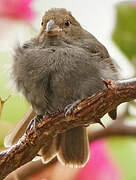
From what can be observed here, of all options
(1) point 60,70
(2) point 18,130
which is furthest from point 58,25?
(2) point 18,130

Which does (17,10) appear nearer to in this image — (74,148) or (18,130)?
(18,130)

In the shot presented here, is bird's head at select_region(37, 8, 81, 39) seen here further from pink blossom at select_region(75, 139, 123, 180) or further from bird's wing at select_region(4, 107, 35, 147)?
pink blossom at select_region(75, 139, 123, 180)

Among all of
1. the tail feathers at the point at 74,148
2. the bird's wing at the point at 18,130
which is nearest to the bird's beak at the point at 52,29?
the bird's wing at the point at 18,130

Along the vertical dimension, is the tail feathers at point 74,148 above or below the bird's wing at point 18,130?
below

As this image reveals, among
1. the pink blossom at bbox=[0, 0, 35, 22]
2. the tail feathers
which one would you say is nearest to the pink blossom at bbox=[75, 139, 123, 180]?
the tail feathers

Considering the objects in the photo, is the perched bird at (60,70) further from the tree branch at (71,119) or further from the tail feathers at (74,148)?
the tree branch at (71,119)

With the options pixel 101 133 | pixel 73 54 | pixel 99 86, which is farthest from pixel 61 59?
Answer: pixel 101 133

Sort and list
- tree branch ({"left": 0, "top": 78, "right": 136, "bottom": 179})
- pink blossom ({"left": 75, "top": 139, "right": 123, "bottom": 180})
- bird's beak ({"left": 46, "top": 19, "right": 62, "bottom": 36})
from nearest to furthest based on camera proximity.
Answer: tree branch ({"left": 0, "top": 78, "right": 136, "bottom": 179}), pink blossom ({"left": 75, "top": 139, "right": 123, "bottom": 180}), bird's beak ({"left": 46, "top": 19, "right": 62, "bottom": 36})
